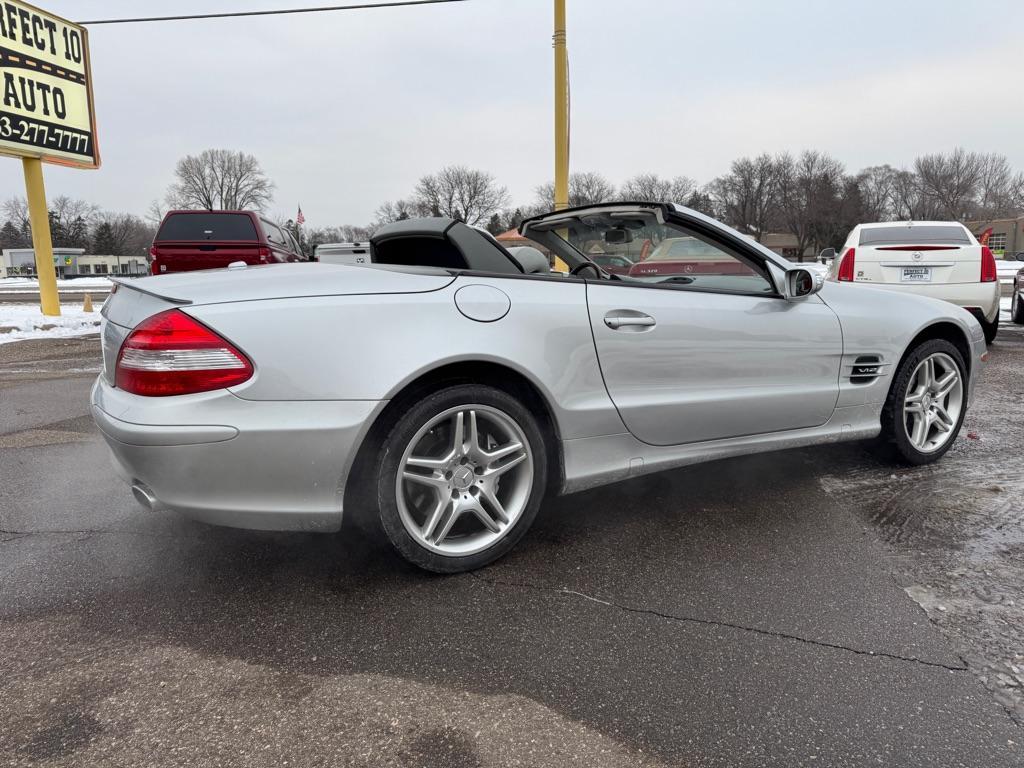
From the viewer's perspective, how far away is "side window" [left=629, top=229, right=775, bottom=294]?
3.33 metres

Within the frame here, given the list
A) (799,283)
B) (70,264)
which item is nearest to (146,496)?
(799,283)

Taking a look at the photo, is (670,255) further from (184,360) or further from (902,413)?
(184,360)

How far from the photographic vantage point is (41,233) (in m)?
13.5

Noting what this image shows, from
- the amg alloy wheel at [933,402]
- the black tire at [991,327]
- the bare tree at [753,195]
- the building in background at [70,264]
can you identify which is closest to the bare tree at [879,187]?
the bare tree at [753,195]

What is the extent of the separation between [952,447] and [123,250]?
104227mm

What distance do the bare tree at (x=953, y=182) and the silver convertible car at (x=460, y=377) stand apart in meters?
93.1

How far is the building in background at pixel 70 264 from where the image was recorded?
7169cm

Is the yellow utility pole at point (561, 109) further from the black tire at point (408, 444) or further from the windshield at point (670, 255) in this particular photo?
the black tire at point (408, 444)

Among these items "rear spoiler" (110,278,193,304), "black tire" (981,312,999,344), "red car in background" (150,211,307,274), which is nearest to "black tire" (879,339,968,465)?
"rear spoiler" (110,278,193,304)

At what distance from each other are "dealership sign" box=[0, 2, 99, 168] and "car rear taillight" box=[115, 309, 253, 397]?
13.3 meters

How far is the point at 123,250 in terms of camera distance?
9194cm

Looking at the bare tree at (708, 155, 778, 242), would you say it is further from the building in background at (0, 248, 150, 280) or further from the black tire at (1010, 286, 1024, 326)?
the black tire at (1010, 286, 1024, 326)

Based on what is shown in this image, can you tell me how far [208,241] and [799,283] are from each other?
9.75m

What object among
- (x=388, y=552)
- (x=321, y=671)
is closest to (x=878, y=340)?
(x=388, y=552)
